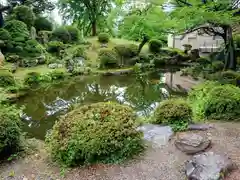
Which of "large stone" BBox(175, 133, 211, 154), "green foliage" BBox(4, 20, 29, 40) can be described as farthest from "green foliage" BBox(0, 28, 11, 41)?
"large stone" BBox(175, 133, 211, 154)

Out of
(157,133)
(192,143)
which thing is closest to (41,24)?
(157,133)

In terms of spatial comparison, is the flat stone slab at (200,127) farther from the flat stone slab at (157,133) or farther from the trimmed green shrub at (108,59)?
the trimmed green shrub at (108,59)

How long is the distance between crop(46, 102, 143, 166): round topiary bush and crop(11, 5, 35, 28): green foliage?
14.6 meters

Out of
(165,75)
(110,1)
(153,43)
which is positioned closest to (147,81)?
(165,75)

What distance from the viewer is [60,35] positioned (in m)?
18.1

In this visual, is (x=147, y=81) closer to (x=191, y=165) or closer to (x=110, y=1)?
(x=191, y=165)

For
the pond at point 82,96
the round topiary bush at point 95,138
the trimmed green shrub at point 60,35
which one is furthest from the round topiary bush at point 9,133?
the trimmed green shrub at point 60,35

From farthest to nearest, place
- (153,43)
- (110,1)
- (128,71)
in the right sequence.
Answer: (110,1), (153,43), (128,71)

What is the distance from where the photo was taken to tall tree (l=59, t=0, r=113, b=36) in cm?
1981

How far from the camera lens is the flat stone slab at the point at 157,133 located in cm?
428

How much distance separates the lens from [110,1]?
20.8 m

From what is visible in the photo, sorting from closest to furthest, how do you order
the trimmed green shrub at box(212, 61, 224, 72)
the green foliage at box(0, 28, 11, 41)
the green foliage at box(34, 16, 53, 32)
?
the trimmed green shrub at box(212, 61, 224, 72), the green foliage at box(0, 28, 11, 41), the green foliage at box(34, 16, 53, 32)

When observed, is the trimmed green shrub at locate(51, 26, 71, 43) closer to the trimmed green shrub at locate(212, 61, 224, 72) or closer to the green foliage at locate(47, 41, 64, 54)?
the green foliage at locate(47, 41, 64, 54)

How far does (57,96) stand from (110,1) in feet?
44.8
